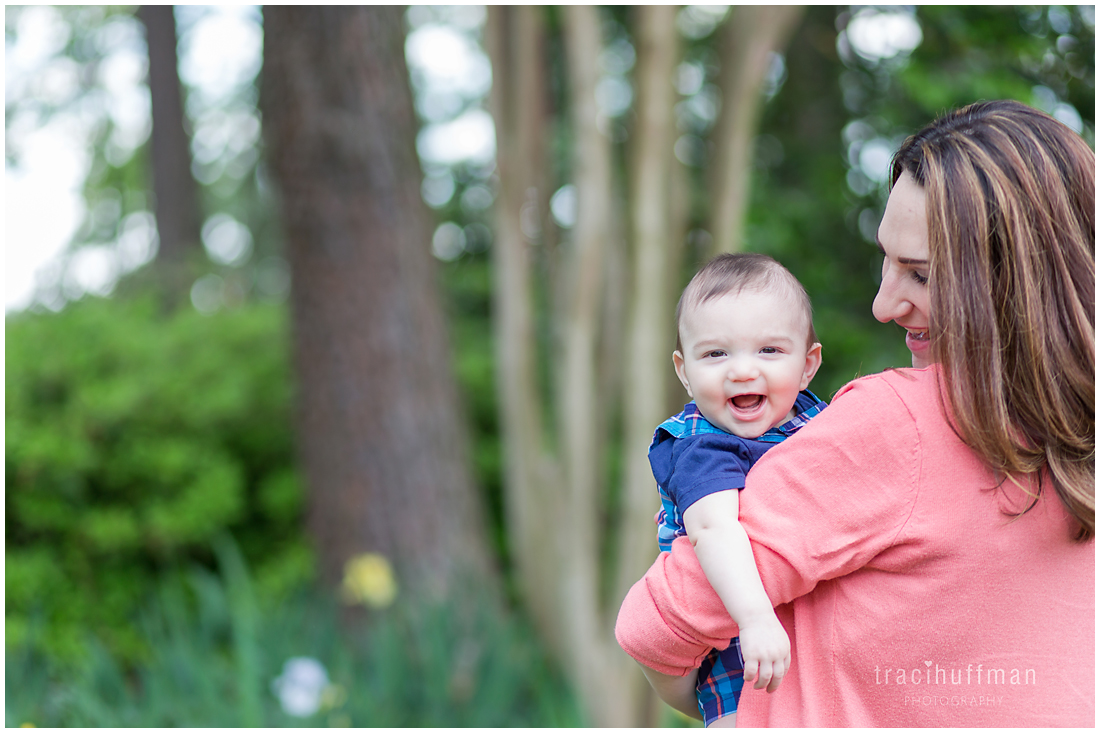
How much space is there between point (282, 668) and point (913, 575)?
247cm

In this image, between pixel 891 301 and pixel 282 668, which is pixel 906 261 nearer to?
pixel 891 301

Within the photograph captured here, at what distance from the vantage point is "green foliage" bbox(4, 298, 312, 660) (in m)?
3.51

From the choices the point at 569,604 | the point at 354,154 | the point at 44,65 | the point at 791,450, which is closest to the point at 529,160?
the point at 354,154

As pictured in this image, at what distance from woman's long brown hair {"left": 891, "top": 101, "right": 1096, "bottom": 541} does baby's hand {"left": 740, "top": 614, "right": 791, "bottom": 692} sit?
287 mm

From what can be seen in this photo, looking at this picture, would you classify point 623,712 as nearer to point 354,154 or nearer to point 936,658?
point 936,658

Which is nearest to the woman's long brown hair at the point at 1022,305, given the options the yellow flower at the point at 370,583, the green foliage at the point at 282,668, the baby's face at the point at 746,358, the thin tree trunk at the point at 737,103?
the baby's face at the point at 746,358

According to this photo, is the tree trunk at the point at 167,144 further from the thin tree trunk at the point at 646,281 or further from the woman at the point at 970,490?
the woman at the point at 970,490

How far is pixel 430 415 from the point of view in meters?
3.51

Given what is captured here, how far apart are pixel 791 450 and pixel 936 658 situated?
0.90ft

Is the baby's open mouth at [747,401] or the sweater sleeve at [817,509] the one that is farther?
the baby's open mouth at [747,401]

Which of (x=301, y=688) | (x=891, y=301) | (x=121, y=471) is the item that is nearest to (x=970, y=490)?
(x=891, y=301)

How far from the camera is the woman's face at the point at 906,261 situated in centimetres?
92

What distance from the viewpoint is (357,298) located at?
3.42 m

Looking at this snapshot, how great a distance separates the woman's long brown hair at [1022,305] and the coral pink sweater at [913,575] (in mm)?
38
